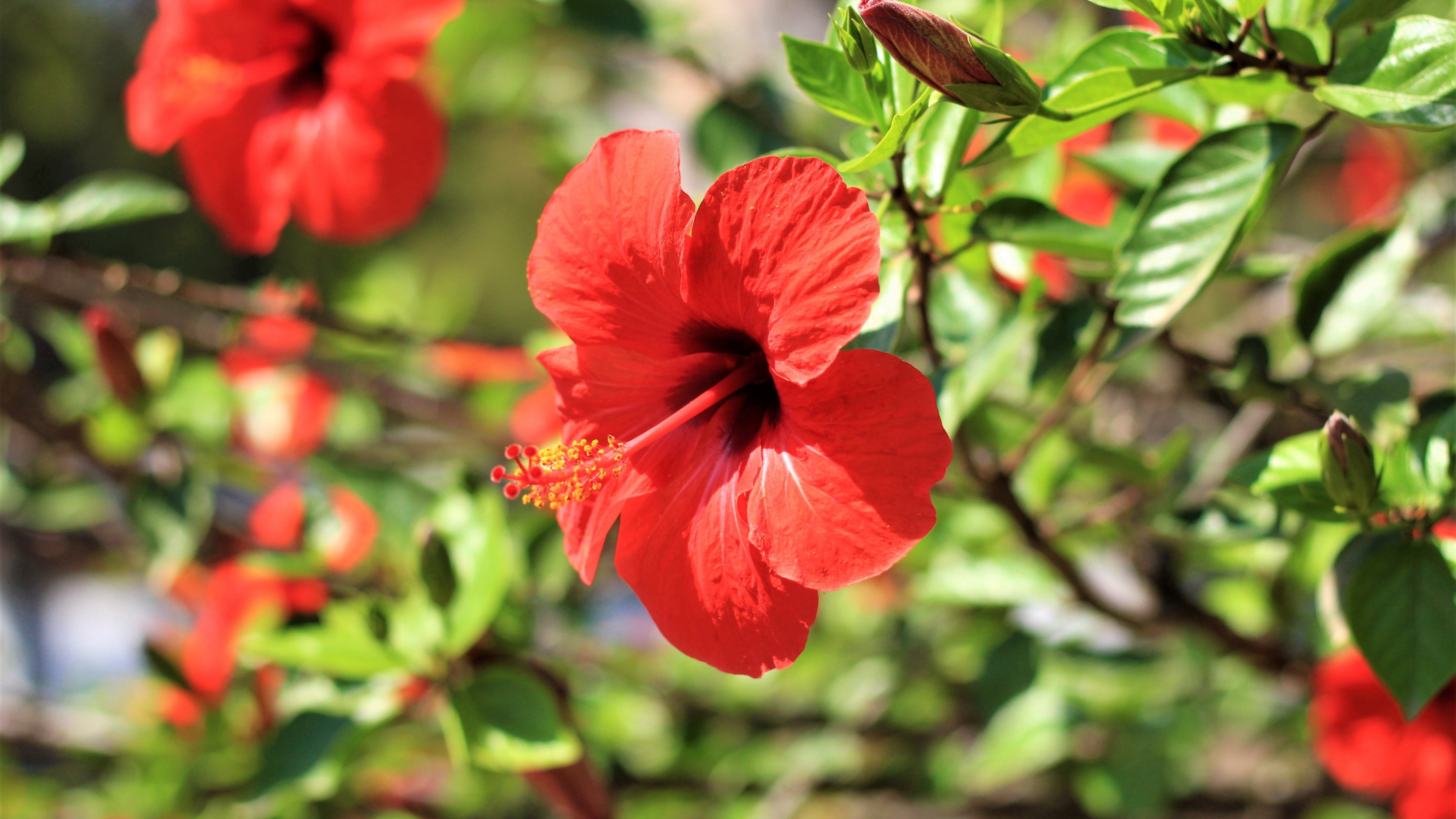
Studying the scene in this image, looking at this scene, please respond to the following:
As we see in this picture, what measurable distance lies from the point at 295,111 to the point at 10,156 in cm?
35

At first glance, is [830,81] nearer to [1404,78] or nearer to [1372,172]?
[1404,78]

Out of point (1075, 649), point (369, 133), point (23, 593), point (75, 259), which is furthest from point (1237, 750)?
point (23, 593)

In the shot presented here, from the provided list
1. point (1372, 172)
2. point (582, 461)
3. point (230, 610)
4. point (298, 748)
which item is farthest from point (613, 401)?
point (1372, 172)

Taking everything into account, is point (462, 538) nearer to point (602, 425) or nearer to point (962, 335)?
point (602, 425)

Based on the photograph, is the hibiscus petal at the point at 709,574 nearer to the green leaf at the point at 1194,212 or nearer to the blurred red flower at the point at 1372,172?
the green leaf at the point at 1194,212

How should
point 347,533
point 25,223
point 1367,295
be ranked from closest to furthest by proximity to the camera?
point 1367,295 → point 25,223 → point 347,533

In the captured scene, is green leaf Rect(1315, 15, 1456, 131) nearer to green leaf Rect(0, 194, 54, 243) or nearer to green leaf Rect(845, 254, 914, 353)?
green leaf Rect(845, 254, 914, 353)

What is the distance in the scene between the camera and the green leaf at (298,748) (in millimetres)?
1077

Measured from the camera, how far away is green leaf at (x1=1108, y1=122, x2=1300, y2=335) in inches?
26.5

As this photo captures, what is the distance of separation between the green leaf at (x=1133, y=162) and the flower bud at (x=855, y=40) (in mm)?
420

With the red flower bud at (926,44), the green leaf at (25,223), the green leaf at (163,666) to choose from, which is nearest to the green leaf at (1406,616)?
the red flower bud at (926,44)

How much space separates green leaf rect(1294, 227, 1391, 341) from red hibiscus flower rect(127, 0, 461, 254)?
98 centimetres

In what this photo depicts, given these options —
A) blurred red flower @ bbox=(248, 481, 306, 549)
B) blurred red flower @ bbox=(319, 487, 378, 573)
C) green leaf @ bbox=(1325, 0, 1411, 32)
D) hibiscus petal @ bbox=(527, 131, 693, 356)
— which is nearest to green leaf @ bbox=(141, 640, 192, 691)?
blurred red flower @ bbox=(248, 481, 306, 549)

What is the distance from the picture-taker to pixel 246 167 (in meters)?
1.34
